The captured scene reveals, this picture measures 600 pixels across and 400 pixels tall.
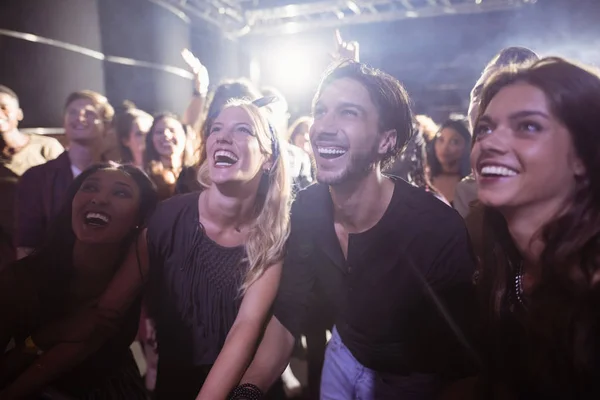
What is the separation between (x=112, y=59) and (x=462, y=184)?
5.70ft

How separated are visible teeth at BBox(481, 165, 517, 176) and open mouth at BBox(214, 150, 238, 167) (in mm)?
718

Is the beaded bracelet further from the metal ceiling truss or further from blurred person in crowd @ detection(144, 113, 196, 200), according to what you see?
the metal ceiling truss

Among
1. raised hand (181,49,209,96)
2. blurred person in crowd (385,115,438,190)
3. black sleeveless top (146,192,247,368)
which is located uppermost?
raised hand (181,49,209,96)

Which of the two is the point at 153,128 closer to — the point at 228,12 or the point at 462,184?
the point at 228,12

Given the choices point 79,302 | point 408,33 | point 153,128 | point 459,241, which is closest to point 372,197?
point 459,241

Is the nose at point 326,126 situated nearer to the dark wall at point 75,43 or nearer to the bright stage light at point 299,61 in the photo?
the bright stage light at point 299,61

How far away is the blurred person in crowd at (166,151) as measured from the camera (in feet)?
6.09

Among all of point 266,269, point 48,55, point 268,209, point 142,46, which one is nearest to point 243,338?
point 266,269

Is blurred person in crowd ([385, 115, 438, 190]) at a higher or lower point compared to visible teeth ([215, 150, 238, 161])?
lower

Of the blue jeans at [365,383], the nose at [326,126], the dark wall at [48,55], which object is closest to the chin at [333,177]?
the nose at [326,126]

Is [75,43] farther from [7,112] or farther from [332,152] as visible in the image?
[332,152]

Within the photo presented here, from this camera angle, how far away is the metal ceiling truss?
5.17ft

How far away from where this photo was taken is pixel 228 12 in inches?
83.0

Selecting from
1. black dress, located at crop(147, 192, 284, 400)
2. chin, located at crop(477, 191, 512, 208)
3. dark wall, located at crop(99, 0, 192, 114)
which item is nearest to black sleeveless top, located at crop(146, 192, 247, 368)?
black dress, located at crop(147, 192, 284, 400)
